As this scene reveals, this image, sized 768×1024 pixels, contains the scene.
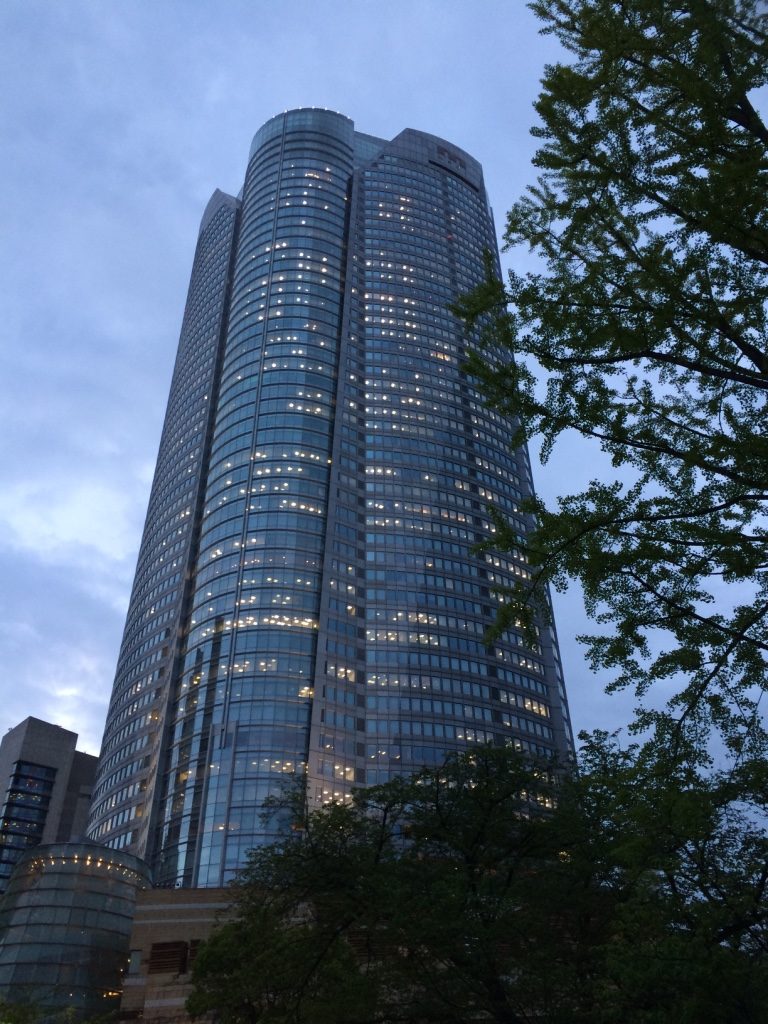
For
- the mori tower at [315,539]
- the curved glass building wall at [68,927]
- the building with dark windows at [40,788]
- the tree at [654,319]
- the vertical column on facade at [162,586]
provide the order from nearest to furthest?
1. the tree at [654,319]
2. the curved glass building wall at [68,927]
3. the mori tower at [315,539]
4. the vertical column on facade at [162,586]
5. the building with dark windows at [40,788]

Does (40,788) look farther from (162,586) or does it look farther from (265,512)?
(265,512)

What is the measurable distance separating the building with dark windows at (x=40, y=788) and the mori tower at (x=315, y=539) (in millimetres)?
58820

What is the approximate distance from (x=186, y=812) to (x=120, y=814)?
2143 cm

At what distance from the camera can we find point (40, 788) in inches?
A: 6550

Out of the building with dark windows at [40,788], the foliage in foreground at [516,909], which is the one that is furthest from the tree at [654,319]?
the building with dark windows at [40,788]

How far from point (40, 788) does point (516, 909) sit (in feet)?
559

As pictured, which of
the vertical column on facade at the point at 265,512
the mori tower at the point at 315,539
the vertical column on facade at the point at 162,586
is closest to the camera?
the vertical column on facade at the point at 265,512

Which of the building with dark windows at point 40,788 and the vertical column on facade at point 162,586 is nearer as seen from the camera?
the vertical column on facade at point 162,586

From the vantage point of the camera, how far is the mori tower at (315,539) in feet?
305

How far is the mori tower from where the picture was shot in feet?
305

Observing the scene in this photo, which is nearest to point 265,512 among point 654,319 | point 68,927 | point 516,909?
point 68,927

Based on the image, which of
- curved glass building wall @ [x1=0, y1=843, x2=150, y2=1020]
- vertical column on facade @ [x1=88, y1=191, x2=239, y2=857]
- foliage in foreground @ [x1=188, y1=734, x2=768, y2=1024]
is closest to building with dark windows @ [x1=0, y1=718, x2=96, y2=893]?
vertical column on facade @ [x1=88, y1=191, x2=239, y2=857]

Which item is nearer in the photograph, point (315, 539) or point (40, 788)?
point (315, 539)

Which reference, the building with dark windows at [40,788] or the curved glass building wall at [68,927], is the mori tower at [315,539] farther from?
the building with dark windows at [40,788]
